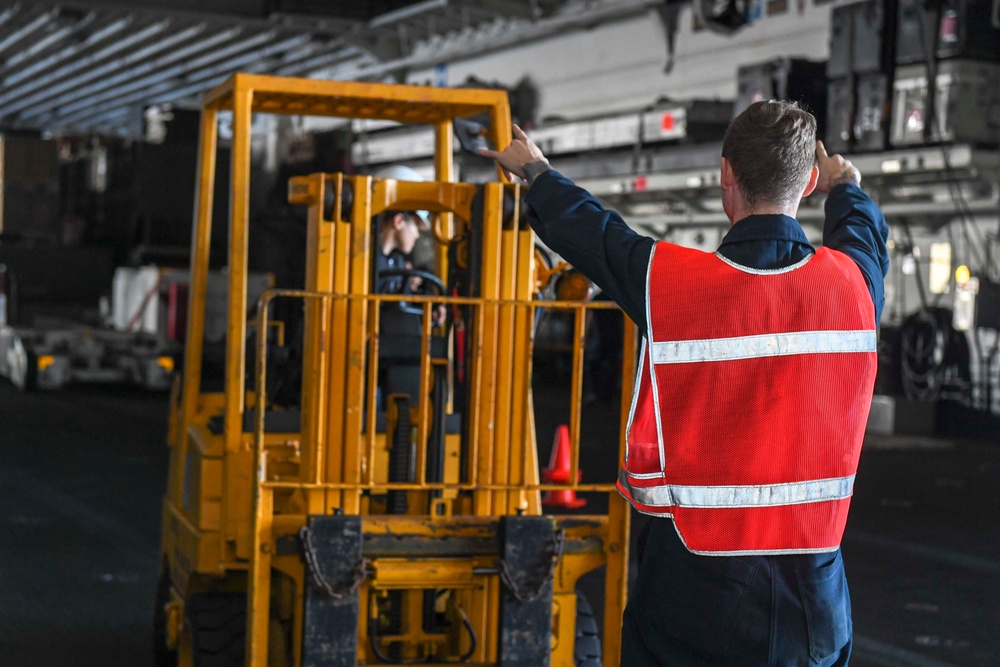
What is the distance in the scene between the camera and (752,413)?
2463mm

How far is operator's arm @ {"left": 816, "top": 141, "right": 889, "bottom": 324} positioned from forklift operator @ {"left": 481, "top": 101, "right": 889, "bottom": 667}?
22 cm

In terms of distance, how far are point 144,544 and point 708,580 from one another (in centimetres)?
582

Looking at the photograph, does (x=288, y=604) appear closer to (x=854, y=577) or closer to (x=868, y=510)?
(x=854, y=577)

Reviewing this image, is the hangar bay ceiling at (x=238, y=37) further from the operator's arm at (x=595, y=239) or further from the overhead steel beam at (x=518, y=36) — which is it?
the operator's arm at (x=595, y=239)

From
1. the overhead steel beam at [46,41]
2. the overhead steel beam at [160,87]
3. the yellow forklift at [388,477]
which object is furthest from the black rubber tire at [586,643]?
the overhead steel beam at [46,41]

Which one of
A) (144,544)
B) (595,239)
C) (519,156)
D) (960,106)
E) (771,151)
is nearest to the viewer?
(771,151)

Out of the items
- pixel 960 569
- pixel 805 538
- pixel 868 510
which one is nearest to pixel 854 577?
pixel 960 569

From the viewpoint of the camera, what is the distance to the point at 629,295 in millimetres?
2564

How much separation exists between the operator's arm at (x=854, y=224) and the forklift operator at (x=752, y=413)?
0.71 feet

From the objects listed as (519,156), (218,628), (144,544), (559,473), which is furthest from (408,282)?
(559,473)

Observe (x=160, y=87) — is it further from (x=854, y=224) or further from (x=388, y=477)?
(x=854, y=224)

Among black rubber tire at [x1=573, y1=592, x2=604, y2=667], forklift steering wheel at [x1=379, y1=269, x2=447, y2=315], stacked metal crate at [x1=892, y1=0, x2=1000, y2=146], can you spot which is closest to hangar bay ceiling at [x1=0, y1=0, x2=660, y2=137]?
stacked metal crate at [x1=892, y1=0, x2=1000, y2=146]

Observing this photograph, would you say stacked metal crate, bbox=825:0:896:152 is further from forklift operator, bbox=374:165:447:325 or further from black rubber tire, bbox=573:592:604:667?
black rubber tire, bbox=573:592:604:667

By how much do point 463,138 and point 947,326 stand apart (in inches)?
457
